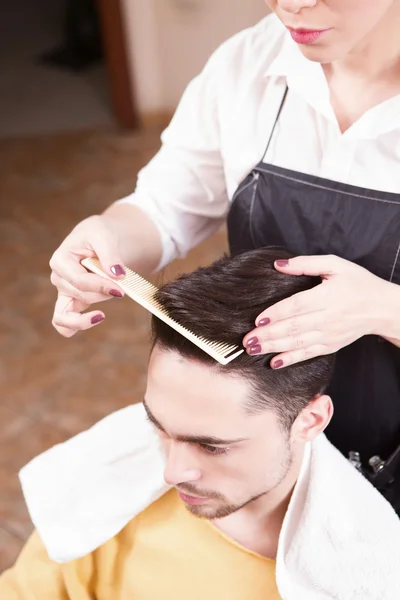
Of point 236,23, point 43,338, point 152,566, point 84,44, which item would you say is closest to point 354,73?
point 152,566

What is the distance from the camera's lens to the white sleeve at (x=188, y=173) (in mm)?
1207

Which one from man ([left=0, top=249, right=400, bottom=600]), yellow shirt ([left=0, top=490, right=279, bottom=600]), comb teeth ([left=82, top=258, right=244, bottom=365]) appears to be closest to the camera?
comb teeth ([left=82, top=258, right=244, bottom=365])

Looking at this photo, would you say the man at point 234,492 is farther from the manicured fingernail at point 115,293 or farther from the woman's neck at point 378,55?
the woman's neck at point 378,55

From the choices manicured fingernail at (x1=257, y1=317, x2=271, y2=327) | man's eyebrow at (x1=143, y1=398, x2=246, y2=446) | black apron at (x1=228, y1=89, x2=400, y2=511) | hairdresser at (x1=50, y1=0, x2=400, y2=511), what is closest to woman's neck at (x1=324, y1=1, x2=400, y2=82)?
hairdresser at (x1=50, y1=0, x2=400, y2=511)

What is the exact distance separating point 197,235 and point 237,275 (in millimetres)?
343

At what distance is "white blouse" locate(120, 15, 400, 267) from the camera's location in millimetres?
1046

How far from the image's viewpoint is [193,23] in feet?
11.3

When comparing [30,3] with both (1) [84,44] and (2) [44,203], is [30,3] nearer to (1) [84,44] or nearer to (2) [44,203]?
(1) [84,44]

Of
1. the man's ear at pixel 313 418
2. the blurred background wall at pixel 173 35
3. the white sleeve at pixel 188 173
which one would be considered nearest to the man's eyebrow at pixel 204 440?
the man's ear at pixel 313 418

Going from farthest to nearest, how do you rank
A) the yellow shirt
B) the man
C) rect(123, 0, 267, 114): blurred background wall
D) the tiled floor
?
rect(123, 0, 267, 114): blurred background wall
the tiled floor
the yellow shirt
the man

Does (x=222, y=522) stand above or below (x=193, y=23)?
below

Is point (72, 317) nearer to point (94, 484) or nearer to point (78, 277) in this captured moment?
point (78, 277)

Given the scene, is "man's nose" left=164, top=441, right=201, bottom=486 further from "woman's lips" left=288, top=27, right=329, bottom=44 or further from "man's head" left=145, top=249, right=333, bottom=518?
"woman's lips" left=288, top=27, right=329, bottom=44

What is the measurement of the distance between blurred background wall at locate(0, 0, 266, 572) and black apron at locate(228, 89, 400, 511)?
0.78 meters
